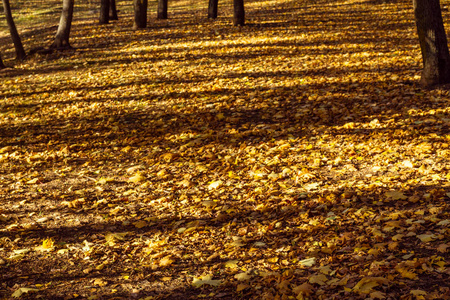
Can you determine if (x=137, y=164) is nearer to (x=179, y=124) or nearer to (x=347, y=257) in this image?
(x=179, y=124)

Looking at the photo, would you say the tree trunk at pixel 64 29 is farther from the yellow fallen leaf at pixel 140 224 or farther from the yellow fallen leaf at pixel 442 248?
the yellow fallen leaf at pixel 442 248

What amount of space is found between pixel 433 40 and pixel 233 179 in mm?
4826

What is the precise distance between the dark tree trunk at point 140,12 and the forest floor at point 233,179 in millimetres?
6429

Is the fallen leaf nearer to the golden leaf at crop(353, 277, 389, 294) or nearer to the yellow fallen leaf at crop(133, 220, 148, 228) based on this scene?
the golden leaf at crop(353, 277, 389, 294)

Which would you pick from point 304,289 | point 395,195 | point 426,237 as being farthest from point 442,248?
point 304,289

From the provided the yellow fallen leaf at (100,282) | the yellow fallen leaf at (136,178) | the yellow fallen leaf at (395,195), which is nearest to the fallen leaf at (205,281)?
the yellow fallen leaf at (100,282)

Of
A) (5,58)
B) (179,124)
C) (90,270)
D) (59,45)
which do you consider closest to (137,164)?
(179,124)

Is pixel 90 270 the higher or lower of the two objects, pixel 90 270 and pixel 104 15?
the lower

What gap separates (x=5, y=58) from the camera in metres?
17.2

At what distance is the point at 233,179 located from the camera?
6.16 meters

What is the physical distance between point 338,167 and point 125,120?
4669mm

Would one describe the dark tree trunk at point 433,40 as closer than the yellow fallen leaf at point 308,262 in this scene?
No

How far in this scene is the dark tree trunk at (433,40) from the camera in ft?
27.5

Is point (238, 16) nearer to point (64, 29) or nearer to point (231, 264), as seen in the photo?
point (64, 29)
